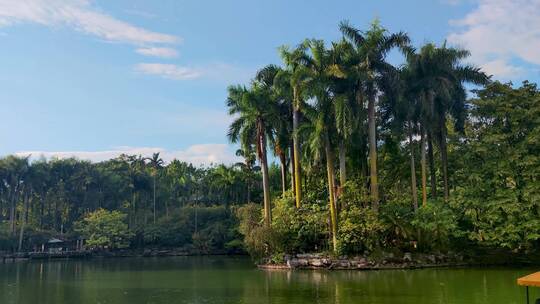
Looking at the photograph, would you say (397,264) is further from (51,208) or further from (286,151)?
(51,208)

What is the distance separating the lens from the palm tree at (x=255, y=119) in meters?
38.8

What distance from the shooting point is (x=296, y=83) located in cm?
3519

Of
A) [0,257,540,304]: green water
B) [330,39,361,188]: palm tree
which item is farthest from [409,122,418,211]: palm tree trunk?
[0,257,540,304]: green water

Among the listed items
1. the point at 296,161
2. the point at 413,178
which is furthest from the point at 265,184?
the point at 413,178

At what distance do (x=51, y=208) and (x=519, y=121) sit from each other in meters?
71.3

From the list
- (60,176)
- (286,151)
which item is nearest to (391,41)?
(286,151)

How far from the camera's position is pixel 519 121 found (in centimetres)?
3328

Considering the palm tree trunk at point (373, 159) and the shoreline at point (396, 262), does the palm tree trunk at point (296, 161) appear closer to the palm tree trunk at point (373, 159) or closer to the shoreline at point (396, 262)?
the shoreline at point (396, 262)

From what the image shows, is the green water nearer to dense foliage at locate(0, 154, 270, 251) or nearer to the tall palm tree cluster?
the tall palm tree cluster

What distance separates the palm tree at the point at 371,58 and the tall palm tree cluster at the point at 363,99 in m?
0.07

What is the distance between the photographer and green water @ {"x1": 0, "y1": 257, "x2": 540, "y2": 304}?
19.0 metres

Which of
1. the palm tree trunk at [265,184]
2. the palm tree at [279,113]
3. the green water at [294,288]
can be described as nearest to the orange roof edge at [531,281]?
the green water at [294,288]

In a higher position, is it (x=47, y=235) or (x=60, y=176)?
(x=60, y=176)

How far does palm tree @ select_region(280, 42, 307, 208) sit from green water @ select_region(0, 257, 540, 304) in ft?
29.7
